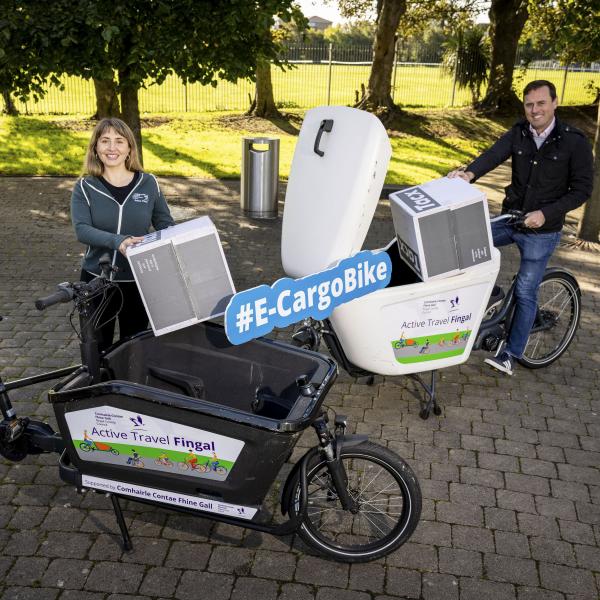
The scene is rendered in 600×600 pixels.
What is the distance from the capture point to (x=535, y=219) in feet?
16.0

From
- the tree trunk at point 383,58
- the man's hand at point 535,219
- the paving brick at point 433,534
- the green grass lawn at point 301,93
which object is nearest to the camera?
the paving brick at point 433,534

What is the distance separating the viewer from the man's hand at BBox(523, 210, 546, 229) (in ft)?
16.0

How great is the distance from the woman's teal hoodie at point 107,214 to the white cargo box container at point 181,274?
74cm

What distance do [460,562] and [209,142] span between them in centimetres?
1316

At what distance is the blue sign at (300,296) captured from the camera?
307 cm

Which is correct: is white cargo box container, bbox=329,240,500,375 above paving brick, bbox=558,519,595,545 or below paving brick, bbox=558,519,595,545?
above

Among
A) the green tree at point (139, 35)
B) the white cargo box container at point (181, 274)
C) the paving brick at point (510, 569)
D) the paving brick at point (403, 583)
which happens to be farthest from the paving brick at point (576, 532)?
the green tree at point (139, 35)

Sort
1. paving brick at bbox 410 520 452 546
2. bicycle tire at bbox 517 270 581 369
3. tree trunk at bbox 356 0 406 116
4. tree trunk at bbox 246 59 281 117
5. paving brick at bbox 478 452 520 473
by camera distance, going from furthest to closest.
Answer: tree trunk at bbox 246 59 281 117 → tree trunk at bbox 356 0 406 116 → bicycle tire at bbox 517 270 581 369 → paving brick at bbox 478 452 520 473 → paving brick at bbox 410 520 452 546

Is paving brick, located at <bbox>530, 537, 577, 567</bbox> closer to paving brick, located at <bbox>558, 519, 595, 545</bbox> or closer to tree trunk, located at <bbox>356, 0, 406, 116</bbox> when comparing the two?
paving brick, located at <bbox>558, 519, 595, 545</bbox>

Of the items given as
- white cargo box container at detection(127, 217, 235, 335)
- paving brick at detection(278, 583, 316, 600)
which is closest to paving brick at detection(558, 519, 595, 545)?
paving brick at detection(278, 583, 316, 600)

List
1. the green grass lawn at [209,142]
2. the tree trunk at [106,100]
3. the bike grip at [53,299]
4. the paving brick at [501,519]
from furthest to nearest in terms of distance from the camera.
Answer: the green grass lawn at [209,142] → the tree trunk at [106,100] → the paving brick at [501,519] → the bike grip at [53,299]

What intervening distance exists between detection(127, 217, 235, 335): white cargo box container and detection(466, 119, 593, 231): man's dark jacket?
7.88 ft

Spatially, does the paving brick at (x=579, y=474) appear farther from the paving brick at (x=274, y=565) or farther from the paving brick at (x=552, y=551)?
the paving brick at (x=274, y=565)

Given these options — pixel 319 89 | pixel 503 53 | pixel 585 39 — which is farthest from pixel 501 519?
pixel 319 89
